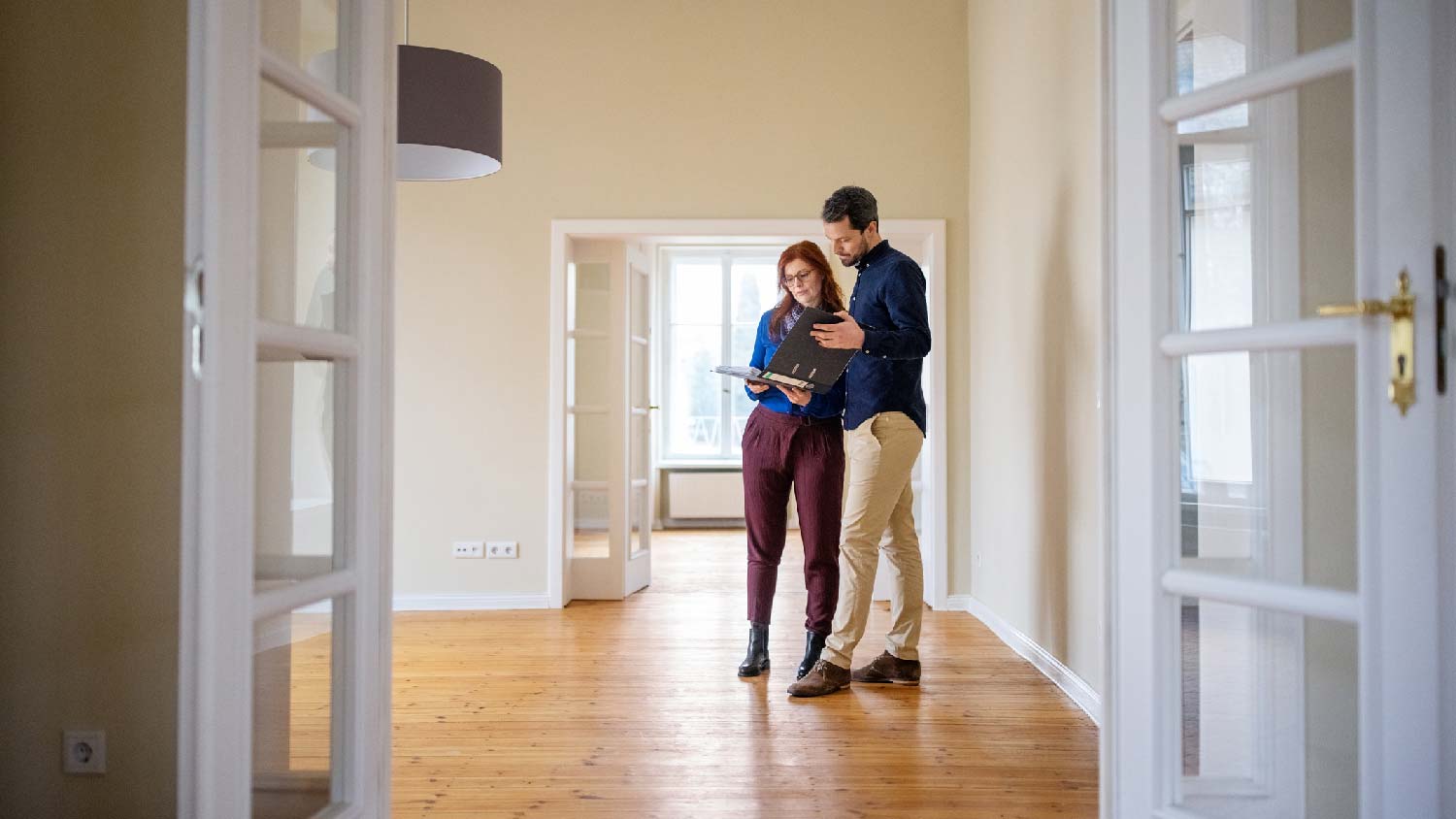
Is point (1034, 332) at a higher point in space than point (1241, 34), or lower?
lower

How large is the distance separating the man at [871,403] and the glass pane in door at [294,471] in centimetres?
185

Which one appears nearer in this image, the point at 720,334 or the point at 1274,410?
the point at 1274,410

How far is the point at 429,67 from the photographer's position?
3041mm

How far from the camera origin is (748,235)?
17.3 feet

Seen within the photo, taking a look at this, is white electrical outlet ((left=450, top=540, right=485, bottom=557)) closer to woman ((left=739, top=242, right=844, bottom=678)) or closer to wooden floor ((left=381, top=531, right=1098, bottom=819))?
wooden floor ((left=381, top=531, right=1098, bottom=819))

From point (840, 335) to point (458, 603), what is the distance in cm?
286

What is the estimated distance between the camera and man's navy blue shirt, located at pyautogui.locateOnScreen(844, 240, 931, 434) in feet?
11.1

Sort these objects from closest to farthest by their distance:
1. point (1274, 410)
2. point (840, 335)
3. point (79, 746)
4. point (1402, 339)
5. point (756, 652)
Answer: point (1402, 339), point (1274, 410), point (79, 746), point (840, 335), point (756, 652)

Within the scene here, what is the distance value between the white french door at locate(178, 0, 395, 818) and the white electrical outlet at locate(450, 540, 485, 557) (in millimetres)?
3207

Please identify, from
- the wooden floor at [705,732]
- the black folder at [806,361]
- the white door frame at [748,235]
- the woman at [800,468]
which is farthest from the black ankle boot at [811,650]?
the white door frame at [748,235]

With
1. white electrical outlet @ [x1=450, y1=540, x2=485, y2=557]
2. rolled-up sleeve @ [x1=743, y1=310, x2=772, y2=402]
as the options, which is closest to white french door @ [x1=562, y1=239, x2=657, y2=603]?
white electrical outlet @ [x1=450, y1=540, x2=485, y2=557]

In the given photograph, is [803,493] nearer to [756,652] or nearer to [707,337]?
[756,652]

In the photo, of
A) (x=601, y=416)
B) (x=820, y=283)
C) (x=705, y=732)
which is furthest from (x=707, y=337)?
(x=705, y=732)

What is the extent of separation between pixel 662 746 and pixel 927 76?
148 inches
